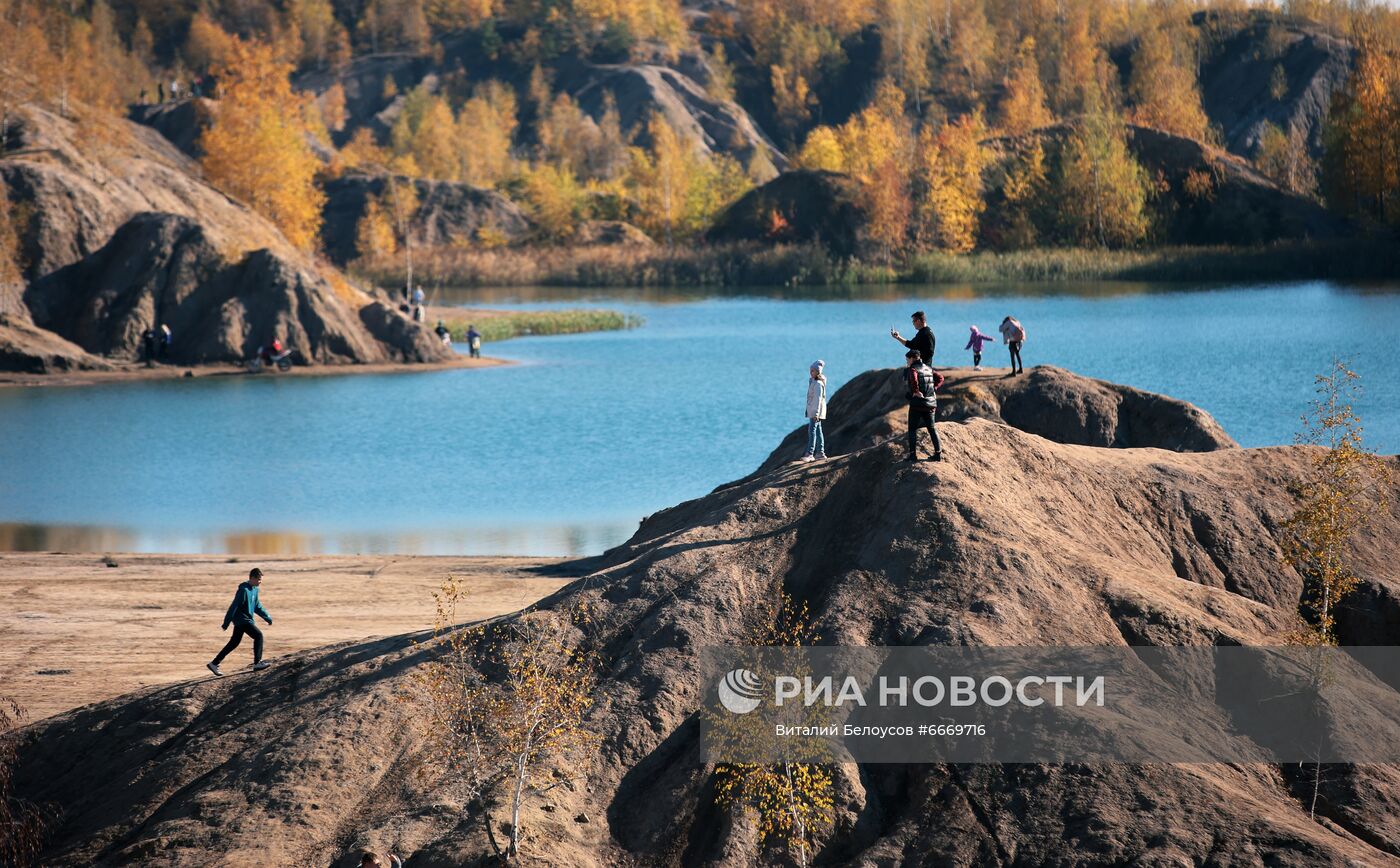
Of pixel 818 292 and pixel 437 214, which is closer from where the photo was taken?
pixel 818 292

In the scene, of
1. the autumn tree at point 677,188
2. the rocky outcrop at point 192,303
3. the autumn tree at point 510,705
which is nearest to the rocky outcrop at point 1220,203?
the autumn tree at point 677,188

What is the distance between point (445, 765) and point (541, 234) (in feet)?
418

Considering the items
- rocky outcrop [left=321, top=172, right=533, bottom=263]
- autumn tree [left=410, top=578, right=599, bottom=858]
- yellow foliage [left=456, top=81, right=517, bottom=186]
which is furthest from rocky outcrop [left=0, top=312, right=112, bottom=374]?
yellow foliage [left=456, top=81, right=517, bottom=186]

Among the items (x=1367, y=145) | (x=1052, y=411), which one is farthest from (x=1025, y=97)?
(x=1052, y=411)

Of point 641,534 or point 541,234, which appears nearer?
point 641,534

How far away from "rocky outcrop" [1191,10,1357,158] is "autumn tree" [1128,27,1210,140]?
3.91 meters

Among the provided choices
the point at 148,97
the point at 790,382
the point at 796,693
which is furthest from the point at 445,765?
the point at 148,97

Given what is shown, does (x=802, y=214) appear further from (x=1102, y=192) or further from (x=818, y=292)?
(x=1102, y=192)

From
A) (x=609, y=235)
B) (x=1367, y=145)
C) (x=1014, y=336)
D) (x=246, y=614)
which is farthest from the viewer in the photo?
(x=609, y=235)

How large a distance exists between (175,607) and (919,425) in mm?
14151

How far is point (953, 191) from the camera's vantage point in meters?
123

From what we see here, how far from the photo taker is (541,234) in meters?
142

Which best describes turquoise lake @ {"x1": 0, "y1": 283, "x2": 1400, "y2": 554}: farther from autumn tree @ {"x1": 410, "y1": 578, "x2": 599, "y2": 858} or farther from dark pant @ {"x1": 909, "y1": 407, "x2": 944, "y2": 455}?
autumn tree @ {"x1": 410, "y1": 578, "x2": 599, "y2": 858}

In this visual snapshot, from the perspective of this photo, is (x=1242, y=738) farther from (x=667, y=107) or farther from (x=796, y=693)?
(x=667, y=107)
